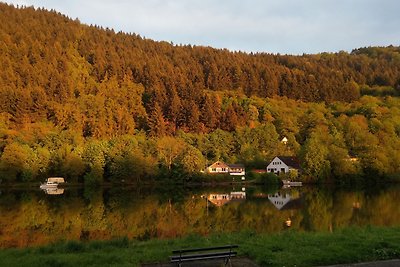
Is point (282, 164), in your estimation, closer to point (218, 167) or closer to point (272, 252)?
point (218, 167)

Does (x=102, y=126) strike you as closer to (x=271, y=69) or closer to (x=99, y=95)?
(x=99, y=95)

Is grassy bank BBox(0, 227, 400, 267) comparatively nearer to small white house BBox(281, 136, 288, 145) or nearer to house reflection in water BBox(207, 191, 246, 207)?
house reflection in water BBox(207, 191, 246, 207)

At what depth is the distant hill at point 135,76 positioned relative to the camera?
4038 inches

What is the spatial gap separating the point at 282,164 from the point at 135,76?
6394 centimetres

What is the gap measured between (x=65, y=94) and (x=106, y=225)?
8598cm

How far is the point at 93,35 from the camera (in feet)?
517

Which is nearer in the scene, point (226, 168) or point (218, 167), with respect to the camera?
point (226, 168)

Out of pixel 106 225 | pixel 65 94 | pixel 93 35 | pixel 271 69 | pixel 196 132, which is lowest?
pixel 106 225

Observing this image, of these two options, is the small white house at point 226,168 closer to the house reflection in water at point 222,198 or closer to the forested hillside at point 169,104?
the forested hillside at point 169,104

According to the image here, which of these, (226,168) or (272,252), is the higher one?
(226,168)

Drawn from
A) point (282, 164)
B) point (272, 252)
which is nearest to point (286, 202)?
point (272, 252)

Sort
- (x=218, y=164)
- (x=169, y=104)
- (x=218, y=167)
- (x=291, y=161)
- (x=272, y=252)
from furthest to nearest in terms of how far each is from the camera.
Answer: (x=169, y=104), (x=291, y=161), (x=218, y=164), (x=218, y=167), (x=272, y=252)

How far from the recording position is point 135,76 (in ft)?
441

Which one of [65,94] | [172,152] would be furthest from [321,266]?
[65,94]
